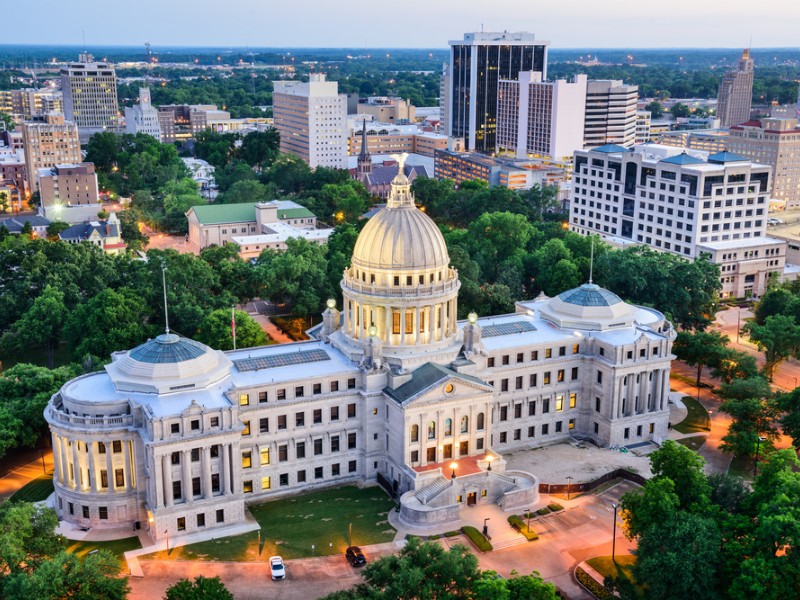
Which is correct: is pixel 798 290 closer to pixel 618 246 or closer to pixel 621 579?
pixel 618 246

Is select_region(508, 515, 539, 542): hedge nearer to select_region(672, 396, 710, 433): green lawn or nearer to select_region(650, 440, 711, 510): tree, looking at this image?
select_region(650, 440, 711, 510): tree

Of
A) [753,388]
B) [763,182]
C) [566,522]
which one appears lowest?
[566,522]

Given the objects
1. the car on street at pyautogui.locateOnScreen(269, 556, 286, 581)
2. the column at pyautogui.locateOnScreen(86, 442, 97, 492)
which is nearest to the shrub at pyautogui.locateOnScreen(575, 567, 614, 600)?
the car on street at pyautogui.locateOnScreen(269, 556, 286, 581)

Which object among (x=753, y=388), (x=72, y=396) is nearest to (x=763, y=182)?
(x=753, y=388)

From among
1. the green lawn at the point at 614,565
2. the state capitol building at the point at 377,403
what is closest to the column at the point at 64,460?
the state capitol building at the point at 377,403

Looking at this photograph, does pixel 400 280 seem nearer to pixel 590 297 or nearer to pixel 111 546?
pixel 590 297

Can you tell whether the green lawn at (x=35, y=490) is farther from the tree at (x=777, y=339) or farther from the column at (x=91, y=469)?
the tree at (x=777, y=339)

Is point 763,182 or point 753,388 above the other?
point 763,182
